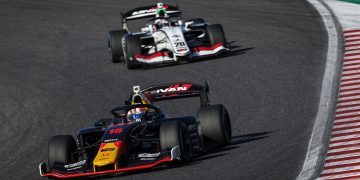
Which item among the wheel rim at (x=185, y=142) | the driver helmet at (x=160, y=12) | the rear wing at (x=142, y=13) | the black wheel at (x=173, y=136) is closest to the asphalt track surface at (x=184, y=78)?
the wheel rim at (x=185, y=142)

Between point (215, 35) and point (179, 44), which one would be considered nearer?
point (179, 44)

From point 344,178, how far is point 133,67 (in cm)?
1284

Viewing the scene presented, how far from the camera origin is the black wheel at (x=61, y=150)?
49.1 feet

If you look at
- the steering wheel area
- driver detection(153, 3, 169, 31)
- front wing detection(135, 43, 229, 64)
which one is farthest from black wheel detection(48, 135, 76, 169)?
driver detection(153, 3, 169, 31)

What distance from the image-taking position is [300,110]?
1916 cm

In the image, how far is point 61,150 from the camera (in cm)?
1499

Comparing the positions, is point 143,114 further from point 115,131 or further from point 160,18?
point 160,18

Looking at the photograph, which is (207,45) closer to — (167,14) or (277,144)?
(167,14)

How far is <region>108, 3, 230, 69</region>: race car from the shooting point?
981 inches

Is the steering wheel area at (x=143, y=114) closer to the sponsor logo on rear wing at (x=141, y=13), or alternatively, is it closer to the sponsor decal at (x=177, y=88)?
the sponsor decal at (x=177, y=88)

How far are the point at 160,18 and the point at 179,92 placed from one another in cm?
981

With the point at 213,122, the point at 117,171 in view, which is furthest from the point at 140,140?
the point at 213,122

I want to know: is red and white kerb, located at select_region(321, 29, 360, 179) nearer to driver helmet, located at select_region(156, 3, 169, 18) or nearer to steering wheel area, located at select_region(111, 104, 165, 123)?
steering wheel area, located at select_region(111, 104, 165, 123)

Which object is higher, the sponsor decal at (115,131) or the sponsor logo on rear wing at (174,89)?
the sponsor logo on rear wing at (174,89)
